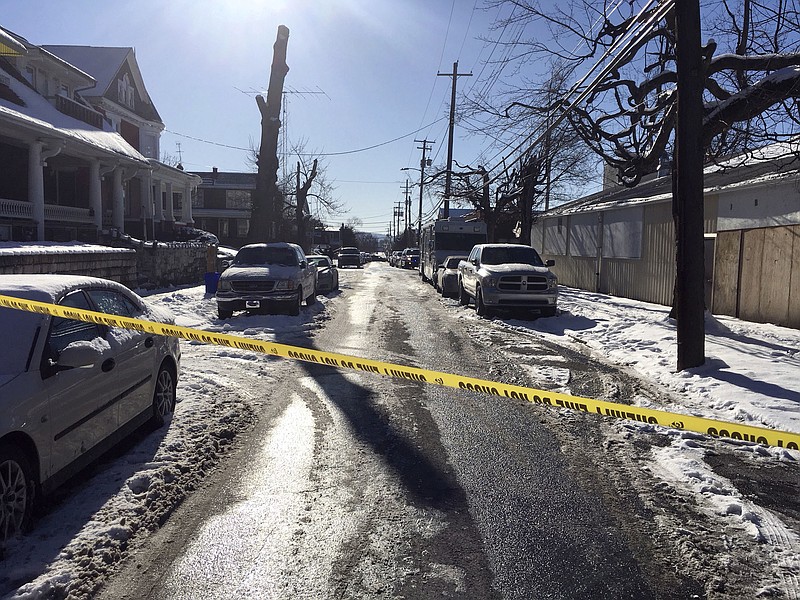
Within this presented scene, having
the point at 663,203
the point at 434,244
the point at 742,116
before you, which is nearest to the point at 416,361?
the point at 742,116

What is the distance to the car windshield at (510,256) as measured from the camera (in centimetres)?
1688

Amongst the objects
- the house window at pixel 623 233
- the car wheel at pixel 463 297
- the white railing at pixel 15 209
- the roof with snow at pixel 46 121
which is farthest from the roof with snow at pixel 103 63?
the house window at pixel 623 233

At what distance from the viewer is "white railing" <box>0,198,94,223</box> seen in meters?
18.0

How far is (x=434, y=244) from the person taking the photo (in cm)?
2694

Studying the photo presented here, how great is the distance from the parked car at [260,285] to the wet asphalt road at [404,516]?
23.9 ft

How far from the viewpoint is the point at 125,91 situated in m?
34.1

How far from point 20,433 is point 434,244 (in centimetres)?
2378

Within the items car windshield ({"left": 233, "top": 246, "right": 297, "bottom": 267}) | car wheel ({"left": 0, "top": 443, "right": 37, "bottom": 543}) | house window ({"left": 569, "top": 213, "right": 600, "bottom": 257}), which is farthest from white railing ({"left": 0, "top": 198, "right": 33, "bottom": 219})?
house window ({"left": 569, "top": 213, "right": 600, "bottom": 257})

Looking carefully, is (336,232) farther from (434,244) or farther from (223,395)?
(223,395)

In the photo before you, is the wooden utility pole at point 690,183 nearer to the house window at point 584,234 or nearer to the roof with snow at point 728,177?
the roof with snow at point 728,177

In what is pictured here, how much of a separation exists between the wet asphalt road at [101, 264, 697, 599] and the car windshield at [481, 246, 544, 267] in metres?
9.91

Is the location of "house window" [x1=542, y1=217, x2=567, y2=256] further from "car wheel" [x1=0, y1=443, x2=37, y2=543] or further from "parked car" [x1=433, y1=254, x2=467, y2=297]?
"car wheel" [x1=0, y1=443, x2=37, y2=543]

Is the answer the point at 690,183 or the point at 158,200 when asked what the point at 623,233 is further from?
the point at 158,200

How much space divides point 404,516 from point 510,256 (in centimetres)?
1341
